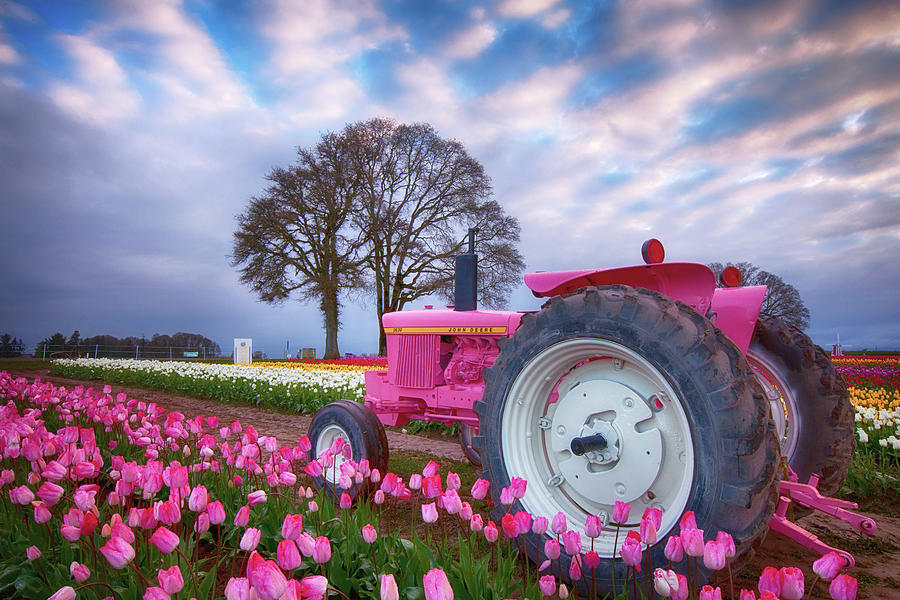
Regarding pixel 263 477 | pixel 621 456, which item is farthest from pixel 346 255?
pixel 621 456

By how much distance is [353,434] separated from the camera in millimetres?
3441

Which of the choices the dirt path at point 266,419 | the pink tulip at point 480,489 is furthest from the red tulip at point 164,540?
the dirt path at point 266,419

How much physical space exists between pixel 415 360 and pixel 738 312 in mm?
2110

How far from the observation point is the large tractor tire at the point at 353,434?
11.2 ft

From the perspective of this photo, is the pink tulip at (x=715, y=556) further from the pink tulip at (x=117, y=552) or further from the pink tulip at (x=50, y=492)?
the pink tulip at (x=50, y=492)

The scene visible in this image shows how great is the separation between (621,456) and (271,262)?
21.9 metres

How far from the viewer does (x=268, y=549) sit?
239cm

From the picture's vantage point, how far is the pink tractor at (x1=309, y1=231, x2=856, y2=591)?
1807mm

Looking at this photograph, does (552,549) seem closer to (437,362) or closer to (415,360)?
(437,362)

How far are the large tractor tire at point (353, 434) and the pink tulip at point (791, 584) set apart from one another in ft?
8.18

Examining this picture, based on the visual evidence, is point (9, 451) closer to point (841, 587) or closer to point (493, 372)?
point (493, 372)

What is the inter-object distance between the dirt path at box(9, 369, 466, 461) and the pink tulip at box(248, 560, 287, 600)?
168 inches

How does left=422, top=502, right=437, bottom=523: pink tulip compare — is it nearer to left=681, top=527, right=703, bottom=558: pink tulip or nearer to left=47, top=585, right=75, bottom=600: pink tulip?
left=681, top=527, right=703, bottom=558: pink tulip

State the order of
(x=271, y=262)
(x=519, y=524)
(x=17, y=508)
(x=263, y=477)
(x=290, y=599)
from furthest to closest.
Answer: (x=271, y=262), (x=263, y=477), (x=17, y=508), (x=519, y=524), (x=290, y=599)
